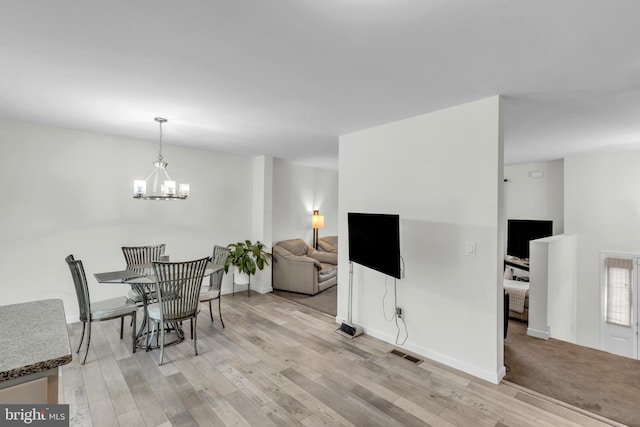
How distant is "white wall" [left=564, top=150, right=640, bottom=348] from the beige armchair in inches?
174

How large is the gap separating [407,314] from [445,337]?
45cm

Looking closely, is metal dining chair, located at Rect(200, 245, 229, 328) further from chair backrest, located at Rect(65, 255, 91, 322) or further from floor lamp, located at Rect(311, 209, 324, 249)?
floor lamp, located at Rect(311, 209, 324, 249)

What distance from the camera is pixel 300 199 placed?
6688 millimetres

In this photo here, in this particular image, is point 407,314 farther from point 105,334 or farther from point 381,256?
point 105,334

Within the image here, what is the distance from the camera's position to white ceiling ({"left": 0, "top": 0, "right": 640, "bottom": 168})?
5.10ft

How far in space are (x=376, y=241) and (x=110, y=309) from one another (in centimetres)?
291

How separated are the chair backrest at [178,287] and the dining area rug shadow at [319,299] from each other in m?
2.10

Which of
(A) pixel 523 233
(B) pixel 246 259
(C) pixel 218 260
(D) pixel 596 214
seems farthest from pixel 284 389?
(D) pixel 596 214

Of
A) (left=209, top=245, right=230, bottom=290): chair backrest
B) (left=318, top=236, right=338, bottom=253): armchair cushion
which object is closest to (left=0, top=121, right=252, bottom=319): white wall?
(left=209, top=245, right=230, bottom=290): chair backrest

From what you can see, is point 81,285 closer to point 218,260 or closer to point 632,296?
point 218,260

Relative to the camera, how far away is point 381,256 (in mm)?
2988

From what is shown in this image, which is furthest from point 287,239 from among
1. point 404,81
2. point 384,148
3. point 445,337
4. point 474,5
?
point 474,5

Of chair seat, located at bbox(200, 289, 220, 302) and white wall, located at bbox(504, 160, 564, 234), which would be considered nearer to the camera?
chair seat, located at bbox(200, 289, 220, 302)

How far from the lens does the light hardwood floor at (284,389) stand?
2.17 metres
